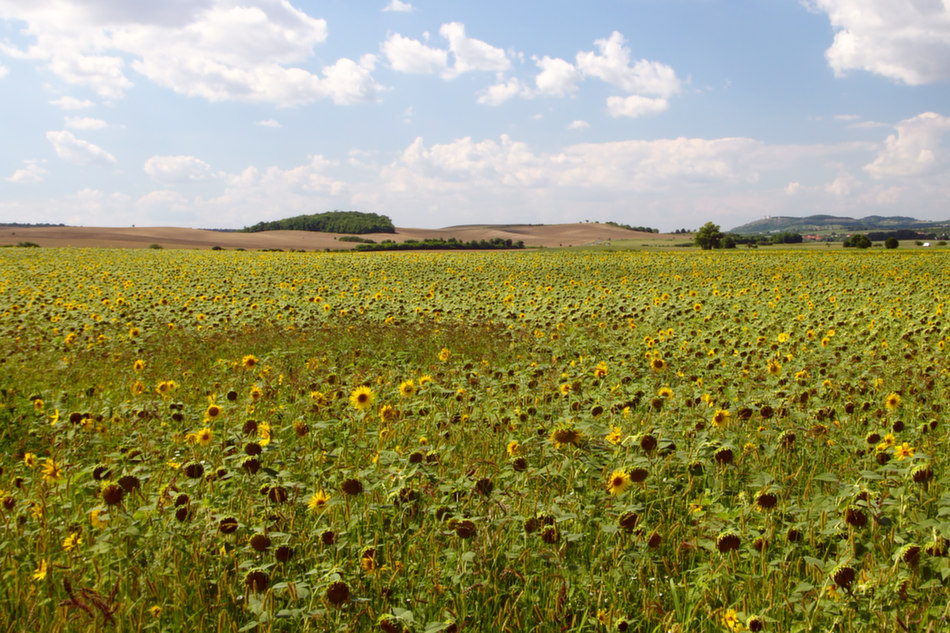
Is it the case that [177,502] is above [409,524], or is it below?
above

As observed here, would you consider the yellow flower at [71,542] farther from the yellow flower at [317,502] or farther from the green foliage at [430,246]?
the green foliage at [430,246]

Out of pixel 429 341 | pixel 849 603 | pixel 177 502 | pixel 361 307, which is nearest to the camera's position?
pixel 849 603

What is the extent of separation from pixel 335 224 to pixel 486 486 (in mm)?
105154

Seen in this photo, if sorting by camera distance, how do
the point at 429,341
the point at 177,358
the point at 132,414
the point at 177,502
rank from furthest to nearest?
the point at 429,341 → the point at 177,358 → the point at 132,414 → the point at 177,502

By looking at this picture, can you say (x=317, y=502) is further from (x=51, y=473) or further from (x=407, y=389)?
(x=407, y=389)

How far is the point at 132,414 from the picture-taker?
5.45 m

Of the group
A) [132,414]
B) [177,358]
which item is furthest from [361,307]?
[132,414]

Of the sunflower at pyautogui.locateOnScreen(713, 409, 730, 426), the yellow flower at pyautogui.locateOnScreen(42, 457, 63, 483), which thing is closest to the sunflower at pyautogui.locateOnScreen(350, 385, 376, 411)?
the yellow flower at pyautogui.locateOnScreen(42, 457, 63, 483)

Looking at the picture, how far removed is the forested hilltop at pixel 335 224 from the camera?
3797 inches

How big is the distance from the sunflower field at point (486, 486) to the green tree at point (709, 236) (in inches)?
2432

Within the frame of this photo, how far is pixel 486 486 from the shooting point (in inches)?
126

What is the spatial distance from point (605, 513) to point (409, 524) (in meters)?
1.12

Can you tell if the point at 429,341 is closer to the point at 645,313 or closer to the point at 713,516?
the point at 645,313

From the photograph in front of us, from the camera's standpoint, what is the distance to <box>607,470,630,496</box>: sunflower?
318 centimetres
